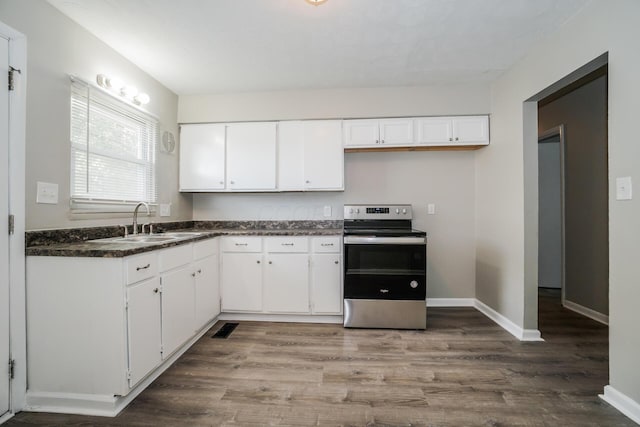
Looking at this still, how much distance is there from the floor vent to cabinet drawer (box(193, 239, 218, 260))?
71 cm

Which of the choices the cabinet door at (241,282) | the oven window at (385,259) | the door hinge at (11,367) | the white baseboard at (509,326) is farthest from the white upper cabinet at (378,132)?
the door hinge at (11,367)

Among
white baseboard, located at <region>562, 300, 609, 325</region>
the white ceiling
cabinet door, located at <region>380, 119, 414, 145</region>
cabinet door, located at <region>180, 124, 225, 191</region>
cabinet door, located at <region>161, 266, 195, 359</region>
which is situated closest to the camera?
the white ceiling

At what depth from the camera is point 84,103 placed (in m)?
1.98

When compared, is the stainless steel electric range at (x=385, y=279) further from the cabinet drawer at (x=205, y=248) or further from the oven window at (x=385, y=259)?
the cabinet drawer at (x=205, y=248)

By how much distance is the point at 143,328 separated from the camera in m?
1.68

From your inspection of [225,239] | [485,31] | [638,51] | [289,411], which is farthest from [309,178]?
[638,51]

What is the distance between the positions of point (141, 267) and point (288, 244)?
4.36 feet

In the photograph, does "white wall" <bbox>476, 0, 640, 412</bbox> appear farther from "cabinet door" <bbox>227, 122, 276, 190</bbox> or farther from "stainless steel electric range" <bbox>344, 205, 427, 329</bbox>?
"cabinet door" <bbox>227, 122, 276, 190</bbox>

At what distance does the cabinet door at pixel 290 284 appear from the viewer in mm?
2752

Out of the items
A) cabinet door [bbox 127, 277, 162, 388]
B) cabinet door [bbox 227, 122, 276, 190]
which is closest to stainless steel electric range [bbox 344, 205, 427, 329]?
cabinet door [bbox 227, 122, 276, 190]

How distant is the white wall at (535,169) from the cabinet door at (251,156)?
7.51 feet

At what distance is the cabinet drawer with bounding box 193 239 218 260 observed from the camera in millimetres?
2344

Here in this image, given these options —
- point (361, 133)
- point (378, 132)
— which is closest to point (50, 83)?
point (361, 133)

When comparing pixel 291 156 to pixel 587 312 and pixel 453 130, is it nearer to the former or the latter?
pixel 453 130
